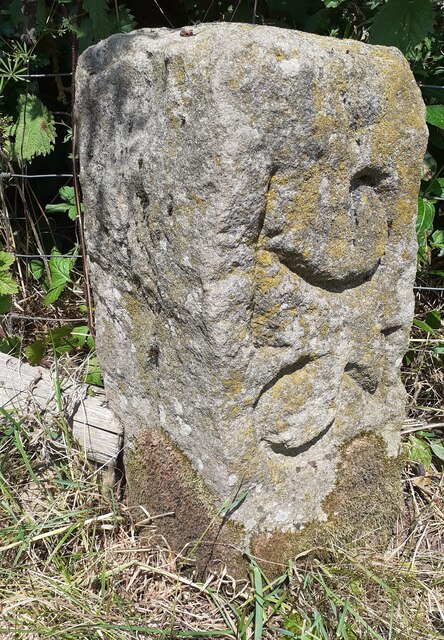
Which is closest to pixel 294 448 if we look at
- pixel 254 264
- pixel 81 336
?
pixel 254 264

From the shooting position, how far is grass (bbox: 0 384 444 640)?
176 cm

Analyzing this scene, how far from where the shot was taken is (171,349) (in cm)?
176

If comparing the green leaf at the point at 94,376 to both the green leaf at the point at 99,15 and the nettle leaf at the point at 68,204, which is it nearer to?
the nettle leaf at the point at 68,204

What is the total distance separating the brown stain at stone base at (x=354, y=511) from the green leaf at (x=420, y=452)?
31cm

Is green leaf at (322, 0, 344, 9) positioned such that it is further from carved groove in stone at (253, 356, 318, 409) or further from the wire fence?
carved groove in stone at (253, 356, 318, 409)

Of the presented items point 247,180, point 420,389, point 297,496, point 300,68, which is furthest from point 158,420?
point 420,389

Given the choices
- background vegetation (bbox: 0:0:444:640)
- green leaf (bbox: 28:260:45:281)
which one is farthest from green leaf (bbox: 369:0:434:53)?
green leaf (bbox: 28:260:45:281)

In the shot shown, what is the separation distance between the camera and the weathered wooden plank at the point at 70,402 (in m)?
2.10

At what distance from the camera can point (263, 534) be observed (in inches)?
72.8

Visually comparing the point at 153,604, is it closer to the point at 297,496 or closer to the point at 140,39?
the point at 297,496

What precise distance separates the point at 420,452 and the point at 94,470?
1.12 m

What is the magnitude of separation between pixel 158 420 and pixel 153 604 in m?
0.48

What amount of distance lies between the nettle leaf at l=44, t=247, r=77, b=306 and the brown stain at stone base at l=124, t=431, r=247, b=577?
0.77m

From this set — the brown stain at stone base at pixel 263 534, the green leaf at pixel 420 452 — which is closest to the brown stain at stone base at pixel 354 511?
the brown stain at stone base at pixel 263 534
